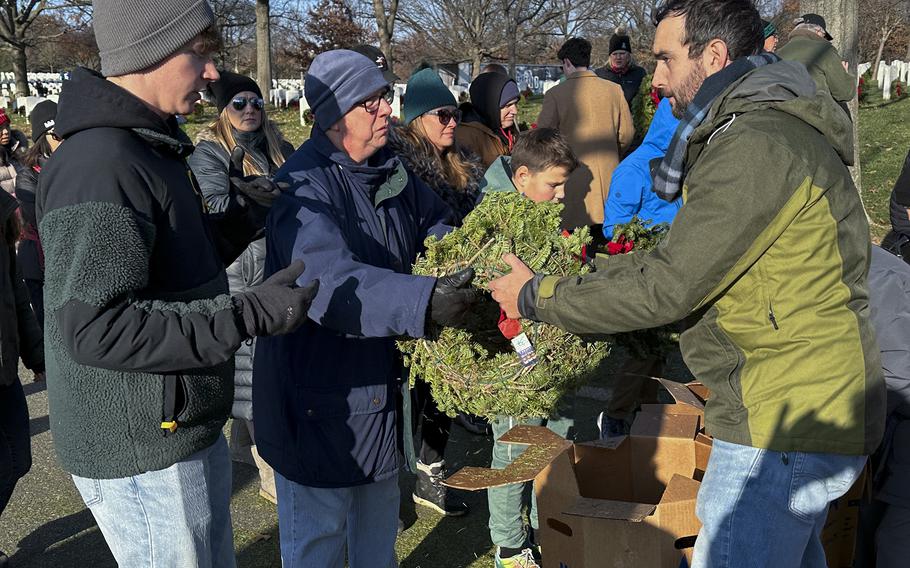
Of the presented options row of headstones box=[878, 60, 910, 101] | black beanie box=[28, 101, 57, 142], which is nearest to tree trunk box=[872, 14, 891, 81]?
row of headstones box=[878, 60, 910, 101]

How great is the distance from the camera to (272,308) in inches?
85.5

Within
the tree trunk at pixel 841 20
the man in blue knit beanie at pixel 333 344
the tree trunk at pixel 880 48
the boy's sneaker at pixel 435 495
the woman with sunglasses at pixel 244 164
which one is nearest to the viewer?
the man in blue knit beanie at pixel 333 344

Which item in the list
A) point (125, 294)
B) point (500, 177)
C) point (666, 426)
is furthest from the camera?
point (500, 177)

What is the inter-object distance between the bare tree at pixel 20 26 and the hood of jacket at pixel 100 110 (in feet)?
111

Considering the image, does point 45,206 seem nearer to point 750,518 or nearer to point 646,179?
point 750,518

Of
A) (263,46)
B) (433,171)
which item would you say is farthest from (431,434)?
(263,46)

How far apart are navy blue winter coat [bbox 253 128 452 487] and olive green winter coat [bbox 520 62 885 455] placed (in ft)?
2.42

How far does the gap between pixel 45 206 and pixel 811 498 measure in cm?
226

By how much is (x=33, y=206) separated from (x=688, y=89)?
19.0ft

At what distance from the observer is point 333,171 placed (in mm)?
2746

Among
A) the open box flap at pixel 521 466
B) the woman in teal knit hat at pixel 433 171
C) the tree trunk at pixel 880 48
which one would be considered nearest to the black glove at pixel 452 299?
the open box flap at pixel 521 466

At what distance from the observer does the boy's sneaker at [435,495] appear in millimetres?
4492

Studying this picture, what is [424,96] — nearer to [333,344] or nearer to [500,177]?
[500,177]

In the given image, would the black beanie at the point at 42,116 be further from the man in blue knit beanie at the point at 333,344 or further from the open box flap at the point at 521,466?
the open box flap at the point at 521,466
